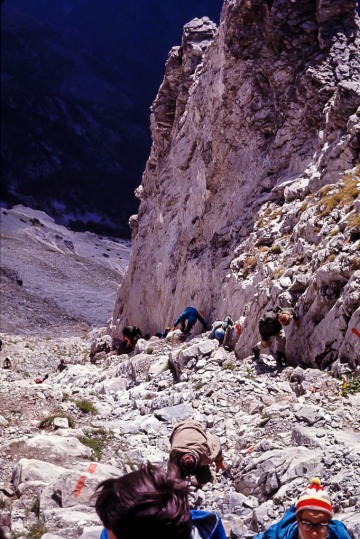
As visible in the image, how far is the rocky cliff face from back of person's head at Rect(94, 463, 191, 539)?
8930mm

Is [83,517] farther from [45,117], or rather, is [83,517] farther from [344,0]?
[45,117]

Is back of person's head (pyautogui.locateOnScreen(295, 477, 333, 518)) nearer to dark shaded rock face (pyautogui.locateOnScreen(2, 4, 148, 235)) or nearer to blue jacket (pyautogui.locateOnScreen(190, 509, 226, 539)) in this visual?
blue jacket (pyautogui.locateOnScreen(190, 509, 226, 539))

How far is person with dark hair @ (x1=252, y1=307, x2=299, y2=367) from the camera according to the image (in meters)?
13.4

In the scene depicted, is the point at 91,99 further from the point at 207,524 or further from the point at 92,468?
the point at 207,524

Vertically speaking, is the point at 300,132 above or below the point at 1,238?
above

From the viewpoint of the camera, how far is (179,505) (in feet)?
9.79

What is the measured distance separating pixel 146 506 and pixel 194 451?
4518mm

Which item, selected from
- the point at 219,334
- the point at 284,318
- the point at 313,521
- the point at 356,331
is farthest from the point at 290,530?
the point at 219,334

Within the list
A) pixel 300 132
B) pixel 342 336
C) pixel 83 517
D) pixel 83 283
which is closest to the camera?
pixel 83 517

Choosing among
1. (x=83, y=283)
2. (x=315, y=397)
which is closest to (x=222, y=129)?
(x=315, y=397)

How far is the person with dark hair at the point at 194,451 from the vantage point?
7145 mm

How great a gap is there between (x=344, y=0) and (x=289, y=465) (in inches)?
678

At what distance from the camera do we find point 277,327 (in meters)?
13.6

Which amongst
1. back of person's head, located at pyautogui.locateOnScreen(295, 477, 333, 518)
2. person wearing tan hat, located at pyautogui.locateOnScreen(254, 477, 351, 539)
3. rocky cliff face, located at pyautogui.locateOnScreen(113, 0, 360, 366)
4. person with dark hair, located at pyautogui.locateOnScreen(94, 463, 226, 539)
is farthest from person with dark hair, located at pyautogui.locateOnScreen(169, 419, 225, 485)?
rocky cliff face, located at pyautogui.locateOnScreen(113, 0, 360, 366)
